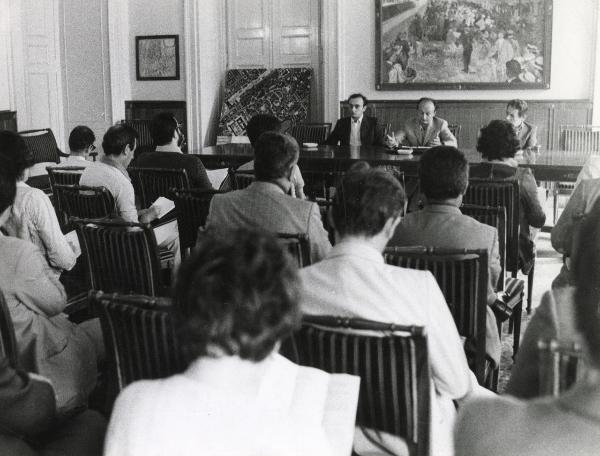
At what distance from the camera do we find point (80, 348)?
2.92 m

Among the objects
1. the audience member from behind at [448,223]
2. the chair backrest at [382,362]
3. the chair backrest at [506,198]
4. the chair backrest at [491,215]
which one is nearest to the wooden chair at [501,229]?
the chair backrest at [491,215]

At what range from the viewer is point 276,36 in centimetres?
1060

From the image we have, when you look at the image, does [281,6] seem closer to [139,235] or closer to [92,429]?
[139,235]

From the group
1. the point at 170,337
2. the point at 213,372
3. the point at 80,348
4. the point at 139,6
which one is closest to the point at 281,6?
the point at 139,6

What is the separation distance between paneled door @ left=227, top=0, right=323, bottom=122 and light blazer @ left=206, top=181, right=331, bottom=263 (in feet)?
21.8

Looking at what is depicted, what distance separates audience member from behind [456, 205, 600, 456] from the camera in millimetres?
938

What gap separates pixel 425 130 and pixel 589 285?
7.18 meters

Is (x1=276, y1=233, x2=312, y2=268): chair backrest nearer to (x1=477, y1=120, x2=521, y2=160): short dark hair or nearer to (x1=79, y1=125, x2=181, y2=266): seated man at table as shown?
(x1=79, y1=125, x2=181, y2=266): seated man at table

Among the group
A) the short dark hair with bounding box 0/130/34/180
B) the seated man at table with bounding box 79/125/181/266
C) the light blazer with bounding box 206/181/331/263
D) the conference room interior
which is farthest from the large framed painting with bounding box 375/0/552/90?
the short dark hair with bounding box 0/130/34/180

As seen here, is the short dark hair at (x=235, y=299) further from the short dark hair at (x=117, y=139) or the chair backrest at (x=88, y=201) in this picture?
the short dark hair at (x=117, y=139)

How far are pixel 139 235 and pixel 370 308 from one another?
5.39ft

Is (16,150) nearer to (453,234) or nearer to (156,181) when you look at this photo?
(156,181)

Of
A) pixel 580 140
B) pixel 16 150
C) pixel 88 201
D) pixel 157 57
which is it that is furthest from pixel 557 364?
pixel 157 57

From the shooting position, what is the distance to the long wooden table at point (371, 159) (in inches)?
241
